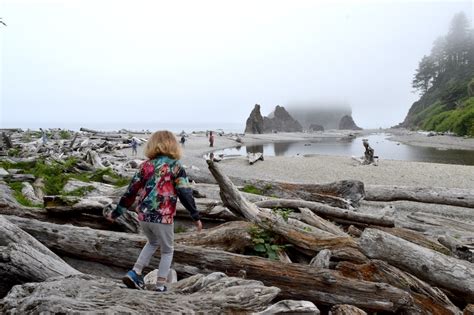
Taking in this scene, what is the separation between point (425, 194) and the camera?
439 inches

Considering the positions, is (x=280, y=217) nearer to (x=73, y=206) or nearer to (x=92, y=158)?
(x=73, y=206)

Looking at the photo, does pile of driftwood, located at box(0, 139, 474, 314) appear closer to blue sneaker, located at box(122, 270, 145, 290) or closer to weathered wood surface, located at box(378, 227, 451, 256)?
weathered wood surface, located at box(378, 227, 451, 256)

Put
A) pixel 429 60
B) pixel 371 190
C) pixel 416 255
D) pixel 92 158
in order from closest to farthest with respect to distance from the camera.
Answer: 1. pixel 416 255
2. pixel 371 190
3. pixel 92 158
4. pixel 429 60

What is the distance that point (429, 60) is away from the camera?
106188 millimetres

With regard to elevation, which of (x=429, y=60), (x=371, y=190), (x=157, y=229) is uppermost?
(x=429, y=60)

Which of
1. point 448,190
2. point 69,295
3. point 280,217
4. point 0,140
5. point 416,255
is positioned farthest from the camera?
point 0,140

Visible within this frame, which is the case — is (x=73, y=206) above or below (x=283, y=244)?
above

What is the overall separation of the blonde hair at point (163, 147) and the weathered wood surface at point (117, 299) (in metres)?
1.48

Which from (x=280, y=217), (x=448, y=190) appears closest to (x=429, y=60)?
(x=448, y=190)

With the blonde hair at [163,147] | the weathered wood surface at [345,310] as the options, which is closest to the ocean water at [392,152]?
the weathered wood surface at [345,310]

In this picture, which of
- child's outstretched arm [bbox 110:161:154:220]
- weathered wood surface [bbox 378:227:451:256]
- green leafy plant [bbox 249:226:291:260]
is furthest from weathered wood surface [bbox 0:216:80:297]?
weathered wood surface [bbox 378:227:451:256]

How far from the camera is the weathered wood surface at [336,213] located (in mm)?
6496

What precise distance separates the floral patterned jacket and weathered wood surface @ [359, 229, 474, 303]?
7.74 feet

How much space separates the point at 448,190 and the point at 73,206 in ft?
34.9
